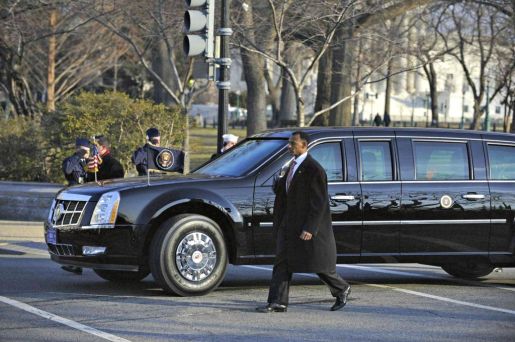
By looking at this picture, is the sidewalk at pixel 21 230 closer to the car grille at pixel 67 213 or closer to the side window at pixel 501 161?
the car grille at pixel 67 213

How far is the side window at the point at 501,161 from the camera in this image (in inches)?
429

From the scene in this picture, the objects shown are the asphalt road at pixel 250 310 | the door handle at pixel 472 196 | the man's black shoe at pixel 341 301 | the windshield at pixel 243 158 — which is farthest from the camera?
the door handle at pixel 472 196

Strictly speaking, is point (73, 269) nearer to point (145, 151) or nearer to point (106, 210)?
point (145, 151)

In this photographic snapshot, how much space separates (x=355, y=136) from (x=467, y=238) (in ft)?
5.47

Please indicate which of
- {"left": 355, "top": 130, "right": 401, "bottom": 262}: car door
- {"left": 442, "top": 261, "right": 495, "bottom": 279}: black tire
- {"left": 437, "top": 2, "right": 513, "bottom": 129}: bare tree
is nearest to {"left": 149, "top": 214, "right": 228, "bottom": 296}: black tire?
{"left": 355, "top": 130, "right": 401, "bottom": 262}: car door

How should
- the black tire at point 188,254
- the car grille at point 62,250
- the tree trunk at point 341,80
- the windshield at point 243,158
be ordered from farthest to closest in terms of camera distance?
the tree trunk at point 341,80 < the windshield at point 243,158 < the car grille at point 62,250 < the black tire at point 188,254

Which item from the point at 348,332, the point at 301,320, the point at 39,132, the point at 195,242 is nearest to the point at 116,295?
the point at 195,242

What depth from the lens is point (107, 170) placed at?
12617mm

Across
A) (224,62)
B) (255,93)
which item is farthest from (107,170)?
(255,93)

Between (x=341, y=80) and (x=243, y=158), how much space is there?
1438 centimetres

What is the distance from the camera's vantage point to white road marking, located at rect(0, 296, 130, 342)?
7777 millimetres

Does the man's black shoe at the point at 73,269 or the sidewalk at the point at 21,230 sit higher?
the man's black shoe at the point at 73,269

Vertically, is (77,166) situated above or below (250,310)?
above

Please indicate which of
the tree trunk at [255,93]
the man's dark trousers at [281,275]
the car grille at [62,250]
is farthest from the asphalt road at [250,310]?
the tree trunk at [255,93]
